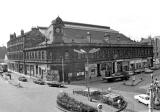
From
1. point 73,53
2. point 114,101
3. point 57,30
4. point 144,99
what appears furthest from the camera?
point 73,53

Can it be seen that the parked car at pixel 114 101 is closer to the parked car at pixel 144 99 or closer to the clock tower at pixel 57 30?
the parked car at pixel 144 99

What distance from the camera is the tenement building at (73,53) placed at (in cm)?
5016

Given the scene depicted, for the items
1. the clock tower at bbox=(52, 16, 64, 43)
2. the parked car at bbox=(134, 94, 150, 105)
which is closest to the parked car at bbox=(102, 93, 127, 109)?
the parked car at bbox=(134, 94, 150, 105)

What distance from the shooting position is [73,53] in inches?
2041

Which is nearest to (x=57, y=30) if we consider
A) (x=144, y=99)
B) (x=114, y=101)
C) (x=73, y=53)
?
(x=73, y=53)

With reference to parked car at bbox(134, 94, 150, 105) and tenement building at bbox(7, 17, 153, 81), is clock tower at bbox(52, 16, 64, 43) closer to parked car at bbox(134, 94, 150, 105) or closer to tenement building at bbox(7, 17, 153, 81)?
tenement building at bbox(7, 17, 153, 81)

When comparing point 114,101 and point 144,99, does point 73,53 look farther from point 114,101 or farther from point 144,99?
point 144,99

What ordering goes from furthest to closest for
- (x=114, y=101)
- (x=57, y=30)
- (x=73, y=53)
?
(x=73, y=53), (x=57, y=30), (x=114, y=101)

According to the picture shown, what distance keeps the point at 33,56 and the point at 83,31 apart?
2008 centimetres

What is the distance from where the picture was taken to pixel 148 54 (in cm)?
8094

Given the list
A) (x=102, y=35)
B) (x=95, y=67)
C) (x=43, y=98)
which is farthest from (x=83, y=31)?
(x=43, y=98)

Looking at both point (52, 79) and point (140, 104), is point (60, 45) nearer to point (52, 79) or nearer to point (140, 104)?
point (52, 79)

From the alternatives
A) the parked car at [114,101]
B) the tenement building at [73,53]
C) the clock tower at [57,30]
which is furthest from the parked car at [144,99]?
the clock tower at [57,30]

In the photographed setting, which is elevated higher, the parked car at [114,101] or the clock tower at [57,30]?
the clock tower at [57,30]
